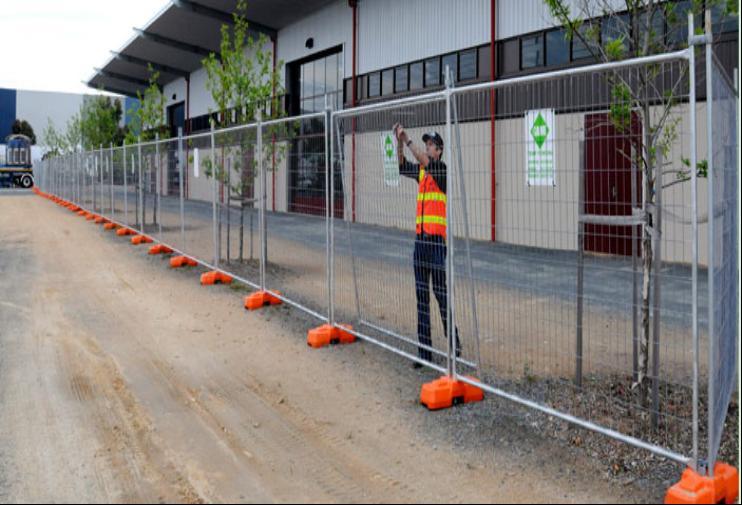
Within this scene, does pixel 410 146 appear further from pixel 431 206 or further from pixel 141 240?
pixel 141 240

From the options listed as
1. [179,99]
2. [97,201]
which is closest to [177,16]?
[97,201]

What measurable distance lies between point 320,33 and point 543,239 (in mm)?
19989

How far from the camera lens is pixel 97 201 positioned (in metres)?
22.5

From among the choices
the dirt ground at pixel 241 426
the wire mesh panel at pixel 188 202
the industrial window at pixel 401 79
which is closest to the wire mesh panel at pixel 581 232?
the dirt ground at pixel 241 426

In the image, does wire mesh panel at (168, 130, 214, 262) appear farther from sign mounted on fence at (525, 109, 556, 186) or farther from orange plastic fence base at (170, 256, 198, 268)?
sign mounted on fence at (525, 109, 556, 186)

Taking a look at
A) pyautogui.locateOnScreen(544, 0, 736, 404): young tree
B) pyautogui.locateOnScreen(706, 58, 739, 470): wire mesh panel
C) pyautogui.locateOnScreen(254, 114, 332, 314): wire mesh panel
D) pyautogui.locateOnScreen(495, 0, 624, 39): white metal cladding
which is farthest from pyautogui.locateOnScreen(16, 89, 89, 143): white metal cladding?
pyautogui.locateOnScreen(706, 58, 739, 470): wire mesh panel

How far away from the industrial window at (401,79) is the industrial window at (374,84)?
873mm

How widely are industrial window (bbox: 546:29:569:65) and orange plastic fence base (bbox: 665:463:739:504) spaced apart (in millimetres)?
11871

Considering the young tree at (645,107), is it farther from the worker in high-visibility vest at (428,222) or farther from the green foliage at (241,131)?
the green foliage at (241,131)

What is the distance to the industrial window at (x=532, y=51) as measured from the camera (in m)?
14.7

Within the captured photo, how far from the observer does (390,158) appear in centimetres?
632

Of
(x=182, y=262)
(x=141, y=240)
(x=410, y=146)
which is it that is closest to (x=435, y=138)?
(x=410, y=146)

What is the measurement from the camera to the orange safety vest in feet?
19.2

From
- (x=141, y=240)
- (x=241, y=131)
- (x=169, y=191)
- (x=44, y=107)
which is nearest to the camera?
(x=241, y=131)
